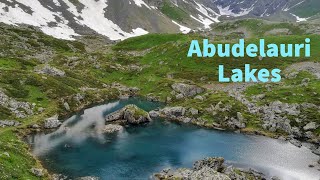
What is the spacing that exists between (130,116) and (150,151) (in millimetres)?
26268

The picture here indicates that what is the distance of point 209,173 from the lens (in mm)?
70000

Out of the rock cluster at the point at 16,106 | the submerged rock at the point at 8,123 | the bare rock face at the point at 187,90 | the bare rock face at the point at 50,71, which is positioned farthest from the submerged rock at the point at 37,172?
the bare rock face at the point at 187,90

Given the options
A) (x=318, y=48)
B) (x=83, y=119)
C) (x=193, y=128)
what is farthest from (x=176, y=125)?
(x=318, y=48)

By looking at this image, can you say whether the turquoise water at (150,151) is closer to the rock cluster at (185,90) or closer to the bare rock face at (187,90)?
the rock cluster at (185,90)

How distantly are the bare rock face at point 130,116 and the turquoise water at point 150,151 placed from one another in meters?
3.30

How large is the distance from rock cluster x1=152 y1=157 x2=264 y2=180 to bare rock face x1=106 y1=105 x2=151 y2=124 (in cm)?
3919

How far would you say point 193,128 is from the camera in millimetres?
116500

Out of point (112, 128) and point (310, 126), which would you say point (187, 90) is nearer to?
point (112, 128)

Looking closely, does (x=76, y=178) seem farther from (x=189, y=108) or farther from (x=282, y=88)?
(x=282, y=88)

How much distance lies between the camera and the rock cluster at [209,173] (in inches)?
2766

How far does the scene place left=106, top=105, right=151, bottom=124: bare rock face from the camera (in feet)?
386

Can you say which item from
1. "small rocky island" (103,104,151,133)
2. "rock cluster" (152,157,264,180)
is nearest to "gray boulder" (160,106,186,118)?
"small rocky island" (103,104,151,133)

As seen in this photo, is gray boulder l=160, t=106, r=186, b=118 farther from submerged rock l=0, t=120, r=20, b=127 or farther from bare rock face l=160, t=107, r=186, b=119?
submerged rock l=0, t=120, r=20, b=127

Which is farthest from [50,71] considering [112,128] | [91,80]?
[112,128]
